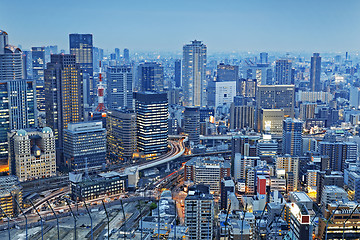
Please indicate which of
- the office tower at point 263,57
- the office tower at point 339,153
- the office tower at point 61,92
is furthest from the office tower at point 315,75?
the office tower at point 61,92

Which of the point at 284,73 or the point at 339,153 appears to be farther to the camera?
the point at 284,73

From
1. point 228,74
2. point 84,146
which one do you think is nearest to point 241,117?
point 84,146

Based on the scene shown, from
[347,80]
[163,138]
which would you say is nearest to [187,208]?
[163,138]

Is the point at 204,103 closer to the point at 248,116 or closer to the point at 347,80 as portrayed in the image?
the point at 248,116

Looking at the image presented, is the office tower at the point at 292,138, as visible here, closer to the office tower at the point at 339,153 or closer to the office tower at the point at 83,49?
the office tower at the point at 339,153

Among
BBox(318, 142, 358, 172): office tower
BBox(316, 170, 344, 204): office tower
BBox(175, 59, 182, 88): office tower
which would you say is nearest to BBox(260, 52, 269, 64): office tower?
BBox(175, 59, 182, 88): office tower

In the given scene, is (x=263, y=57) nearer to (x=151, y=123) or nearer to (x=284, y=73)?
(x=284, y=73)

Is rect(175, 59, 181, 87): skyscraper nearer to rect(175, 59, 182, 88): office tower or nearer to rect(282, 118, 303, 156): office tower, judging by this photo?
rect(175, 59, 182, 88): office tower
